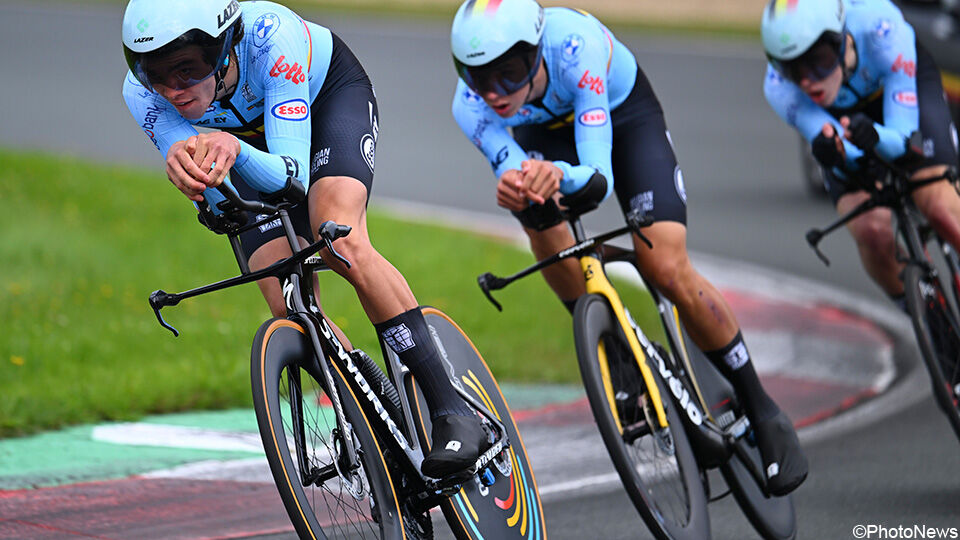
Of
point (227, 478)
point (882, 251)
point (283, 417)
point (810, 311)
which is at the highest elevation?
point (283, 417)

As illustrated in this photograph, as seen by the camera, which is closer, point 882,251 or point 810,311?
point 882,251

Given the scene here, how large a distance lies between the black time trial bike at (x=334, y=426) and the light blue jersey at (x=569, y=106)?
922mm

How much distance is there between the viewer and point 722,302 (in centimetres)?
562

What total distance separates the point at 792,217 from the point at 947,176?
22.8 ft

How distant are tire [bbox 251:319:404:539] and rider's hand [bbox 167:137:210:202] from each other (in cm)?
49

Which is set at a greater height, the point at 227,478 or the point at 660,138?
the point at 660,138

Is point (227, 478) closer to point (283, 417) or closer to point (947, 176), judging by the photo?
point (283, 417)

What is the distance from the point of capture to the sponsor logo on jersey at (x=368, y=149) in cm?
453

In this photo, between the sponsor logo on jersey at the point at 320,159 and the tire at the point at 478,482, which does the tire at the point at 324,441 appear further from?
the sponsor logo on jersey at the point at 320,159

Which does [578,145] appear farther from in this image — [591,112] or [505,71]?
[505,71]

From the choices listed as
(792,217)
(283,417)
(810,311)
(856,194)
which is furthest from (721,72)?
(283,417)

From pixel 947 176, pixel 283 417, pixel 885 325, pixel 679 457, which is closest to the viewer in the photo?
pixel 283 417

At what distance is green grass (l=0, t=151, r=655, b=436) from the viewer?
7211 mm

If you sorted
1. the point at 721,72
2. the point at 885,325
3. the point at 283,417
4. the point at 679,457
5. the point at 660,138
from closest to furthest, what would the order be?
the point at 283,417 < the point at 679,457 < the point at 660,138 < the point at 885,325 < the point at 721,72
